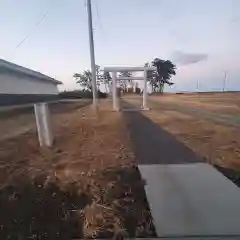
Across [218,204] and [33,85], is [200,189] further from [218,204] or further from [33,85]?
[33,85]

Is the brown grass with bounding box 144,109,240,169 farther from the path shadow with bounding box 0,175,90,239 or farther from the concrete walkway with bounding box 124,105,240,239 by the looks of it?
the path shadow with bounding box 0,175,90,239

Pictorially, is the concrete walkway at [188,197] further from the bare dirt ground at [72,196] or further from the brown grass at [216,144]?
the brown grass at [216,144]

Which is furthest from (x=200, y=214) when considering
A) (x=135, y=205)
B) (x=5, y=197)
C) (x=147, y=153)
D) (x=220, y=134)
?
(x=220, y=134)

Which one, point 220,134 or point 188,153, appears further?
point 220,134

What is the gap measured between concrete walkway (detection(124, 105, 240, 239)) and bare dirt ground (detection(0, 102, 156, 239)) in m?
0.20

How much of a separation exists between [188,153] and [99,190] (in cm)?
310

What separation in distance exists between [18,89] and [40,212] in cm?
2418

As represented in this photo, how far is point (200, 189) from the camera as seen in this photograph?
4371 mm

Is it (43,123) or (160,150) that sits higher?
(43,123)

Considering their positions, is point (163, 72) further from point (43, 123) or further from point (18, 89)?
point (43, 123)

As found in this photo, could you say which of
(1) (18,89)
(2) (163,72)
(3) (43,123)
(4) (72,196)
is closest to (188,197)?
(4) (72,196)

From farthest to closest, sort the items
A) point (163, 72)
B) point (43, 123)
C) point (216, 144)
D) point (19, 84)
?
point (163, 72) → point (19, 84) → point (216, 144) → point (43, 123)

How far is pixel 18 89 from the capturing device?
26.1 meters

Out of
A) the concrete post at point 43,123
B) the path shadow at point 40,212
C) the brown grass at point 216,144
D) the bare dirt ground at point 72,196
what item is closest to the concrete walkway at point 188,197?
the bare dirt ground at point 72,196
